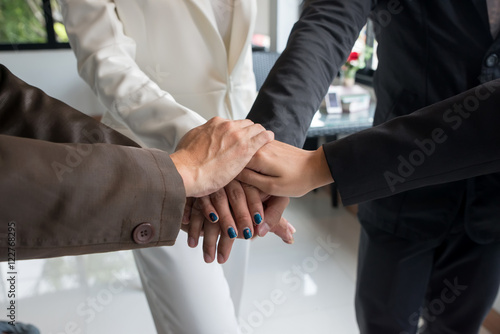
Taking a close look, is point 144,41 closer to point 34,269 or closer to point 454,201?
point 454,201

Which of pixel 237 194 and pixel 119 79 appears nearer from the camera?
pixel 237 194

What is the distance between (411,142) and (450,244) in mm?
371

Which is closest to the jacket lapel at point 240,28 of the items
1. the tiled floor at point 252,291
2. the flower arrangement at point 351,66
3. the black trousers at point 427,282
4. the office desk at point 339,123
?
the black trousers at point 427,282

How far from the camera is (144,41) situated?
1255 millimetres

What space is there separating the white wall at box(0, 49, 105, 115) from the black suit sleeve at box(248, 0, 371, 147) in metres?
3.33

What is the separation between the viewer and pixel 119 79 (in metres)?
1.14

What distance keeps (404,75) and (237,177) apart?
1.45 ft

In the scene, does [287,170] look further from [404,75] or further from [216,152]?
[404,75]

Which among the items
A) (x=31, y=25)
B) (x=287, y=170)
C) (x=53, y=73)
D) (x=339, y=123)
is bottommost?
(x=53, y=73)

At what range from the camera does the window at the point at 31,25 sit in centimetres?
412

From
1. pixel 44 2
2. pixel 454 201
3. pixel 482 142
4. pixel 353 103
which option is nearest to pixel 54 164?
pixel 482 142

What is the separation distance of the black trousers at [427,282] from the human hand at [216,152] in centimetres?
41

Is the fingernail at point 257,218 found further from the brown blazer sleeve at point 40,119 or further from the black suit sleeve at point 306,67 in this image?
the brown blazer sleeve at point 40,119

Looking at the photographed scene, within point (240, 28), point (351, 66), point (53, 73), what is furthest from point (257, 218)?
point (53, 73)
